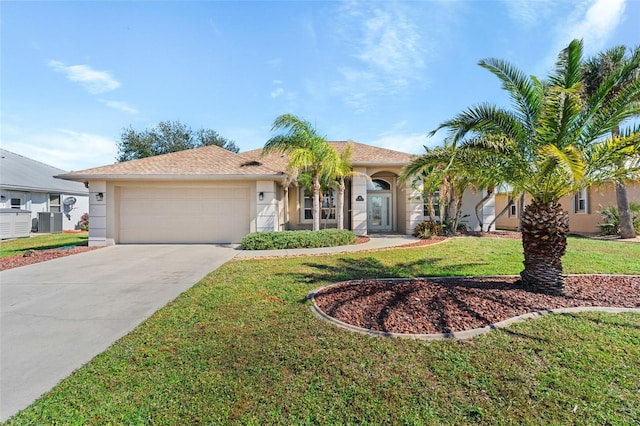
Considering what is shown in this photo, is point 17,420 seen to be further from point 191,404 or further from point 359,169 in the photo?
point 359,169

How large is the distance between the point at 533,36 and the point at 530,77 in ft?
10.9

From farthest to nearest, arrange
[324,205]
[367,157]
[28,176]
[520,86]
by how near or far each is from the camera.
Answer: [28,176], [324,205], [367,157], [520,86]

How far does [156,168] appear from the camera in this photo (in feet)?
42.6

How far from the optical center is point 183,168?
13.0 metres

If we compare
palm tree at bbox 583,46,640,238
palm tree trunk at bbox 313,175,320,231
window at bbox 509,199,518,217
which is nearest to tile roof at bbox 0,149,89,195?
palm tree trunk at bbox 313,175,320,231

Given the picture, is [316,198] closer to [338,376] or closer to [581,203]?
[338,376]

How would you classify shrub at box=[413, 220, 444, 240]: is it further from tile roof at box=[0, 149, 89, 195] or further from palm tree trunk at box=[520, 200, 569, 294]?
tile roof at box=[0, 149, 89, 195]

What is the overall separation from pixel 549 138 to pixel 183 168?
1301 cm

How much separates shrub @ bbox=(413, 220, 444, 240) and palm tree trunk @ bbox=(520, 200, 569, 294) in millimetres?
8268

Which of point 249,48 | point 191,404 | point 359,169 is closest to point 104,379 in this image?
point 191,404

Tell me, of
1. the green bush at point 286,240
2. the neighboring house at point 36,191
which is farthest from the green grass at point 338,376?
the neighboring house at point 36,191

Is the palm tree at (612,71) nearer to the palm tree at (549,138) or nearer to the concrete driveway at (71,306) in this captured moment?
the palm tree at (549,138)

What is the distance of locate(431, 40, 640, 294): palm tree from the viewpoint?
5.13 meters

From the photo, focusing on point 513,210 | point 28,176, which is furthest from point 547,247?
point 28,176
